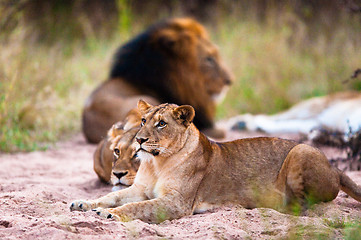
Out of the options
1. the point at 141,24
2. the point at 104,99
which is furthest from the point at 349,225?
the point at 141,24

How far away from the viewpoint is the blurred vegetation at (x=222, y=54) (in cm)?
700

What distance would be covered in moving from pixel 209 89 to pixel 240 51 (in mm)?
3547

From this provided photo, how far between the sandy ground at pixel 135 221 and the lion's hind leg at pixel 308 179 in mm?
84

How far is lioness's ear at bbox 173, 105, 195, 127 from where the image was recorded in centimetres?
340

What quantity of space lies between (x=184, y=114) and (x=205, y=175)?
0.42 metres

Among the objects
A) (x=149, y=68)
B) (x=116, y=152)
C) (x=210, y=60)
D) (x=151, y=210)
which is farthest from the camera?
(x=210, y=60)

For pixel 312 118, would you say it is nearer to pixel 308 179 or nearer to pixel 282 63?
pixel 282 63

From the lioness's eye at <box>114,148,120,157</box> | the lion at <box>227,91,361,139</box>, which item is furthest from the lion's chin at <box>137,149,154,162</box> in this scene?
the lion at <box>227,91,361,139</box>

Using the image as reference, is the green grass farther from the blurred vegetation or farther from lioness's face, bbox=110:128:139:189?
lioness's face, bbox=110:128:139:189

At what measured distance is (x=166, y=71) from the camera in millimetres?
7184

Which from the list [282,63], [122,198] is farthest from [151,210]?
[282,63]

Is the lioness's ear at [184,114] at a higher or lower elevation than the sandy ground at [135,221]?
higher

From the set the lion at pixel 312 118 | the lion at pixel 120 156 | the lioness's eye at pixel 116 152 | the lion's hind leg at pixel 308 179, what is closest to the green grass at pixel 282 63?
the lion at pixel 312 118

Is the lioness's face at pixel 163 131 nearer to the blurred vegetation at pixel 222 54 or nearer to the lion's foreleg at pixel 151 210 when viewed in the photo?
the lion's foreleg at pixel 151 210
